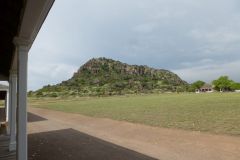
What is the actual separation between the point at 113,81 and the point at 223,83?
177ft

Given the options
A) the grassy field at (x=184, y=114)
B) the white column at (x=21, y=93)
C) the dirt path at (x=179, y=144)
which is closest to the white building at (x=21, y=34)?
the white column at (x=21, y=93)

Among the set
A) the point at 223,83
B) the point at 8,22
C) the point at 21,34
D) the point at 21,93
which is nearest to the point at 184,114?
the point at 21,93

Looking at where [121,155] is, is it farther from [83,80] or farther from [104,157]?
[83,80]

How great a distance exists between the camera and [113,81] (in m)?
145

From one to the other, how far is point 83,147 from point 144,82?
14665 centimetres

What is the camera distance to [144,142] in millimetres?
11961

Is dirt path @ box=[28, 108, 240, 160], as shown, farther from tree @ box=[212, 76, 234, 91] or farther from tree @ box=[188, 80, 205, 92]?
tree @ box=[188, 80, 205, 92]

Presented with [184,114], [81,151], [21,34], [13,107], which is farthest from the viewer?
[184,114]

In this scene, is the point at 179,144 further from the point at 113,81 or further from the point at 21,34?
the point at 113,81

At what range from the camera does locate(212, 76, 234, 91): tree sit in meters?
140

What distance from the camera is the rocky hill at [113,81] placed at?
11738 centimetres

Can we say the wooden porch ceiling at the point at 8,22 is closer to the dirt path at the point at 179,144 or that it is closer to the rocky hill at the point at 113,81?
the dirt path at the point at 179,144

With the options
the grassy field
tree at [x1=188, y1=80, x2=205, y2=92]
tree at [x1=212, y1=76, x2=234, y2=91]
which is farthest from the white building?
tree at [x1=188, y1=80, x2=205, y2=92]

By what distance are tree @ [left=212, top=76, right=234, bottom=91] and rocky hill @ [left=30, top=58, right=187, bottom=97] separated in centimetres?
1749
